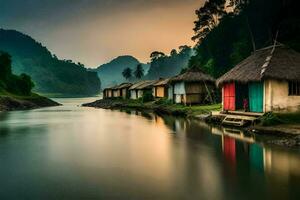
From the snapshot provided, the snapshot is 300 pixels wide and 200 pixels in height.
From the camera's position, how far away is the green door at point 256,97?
25.8 meters

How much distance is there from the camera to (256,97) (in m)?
26.4

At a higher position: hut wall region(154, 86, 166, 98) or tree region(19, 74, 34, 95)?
tree region(19, 74, 34, 95)

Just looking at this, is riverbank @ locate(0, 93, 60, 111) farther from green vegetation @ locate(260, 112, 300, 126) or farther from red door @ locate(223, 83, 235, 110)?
green vegetation @ locate(260, 112, 300, 126)

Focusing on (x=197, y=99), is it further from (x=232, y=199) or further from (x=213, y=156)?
(x=232, y=199)

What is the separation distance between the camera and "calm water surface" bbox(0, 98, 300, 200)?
1033 centimetres

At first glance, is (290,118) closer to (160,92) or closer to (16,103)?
(160,92)

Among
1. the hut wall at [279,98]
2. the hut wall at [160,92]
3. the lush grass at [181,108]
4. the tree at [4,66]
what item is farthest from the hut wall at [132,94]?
the hut wall at [279,98]

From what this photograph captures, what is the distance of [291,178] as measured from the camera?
11547 mm

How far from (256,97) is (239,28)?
50095mm

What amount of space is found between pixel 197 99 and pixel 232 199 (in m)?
39.1

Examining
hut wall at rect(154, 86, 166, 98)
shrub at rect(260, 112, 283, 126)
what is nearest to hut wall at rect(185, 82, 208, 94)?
hut wall at rect(154, 86, 166, 98)

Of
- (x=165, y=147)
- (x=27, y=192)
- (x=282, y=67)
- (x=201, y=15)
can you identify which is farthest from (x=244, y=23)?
(x=27, y=192)

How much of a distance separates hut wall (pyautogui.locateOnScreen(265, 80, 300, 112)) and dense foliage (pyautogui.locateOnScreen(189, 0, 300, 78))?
18081 millimetres

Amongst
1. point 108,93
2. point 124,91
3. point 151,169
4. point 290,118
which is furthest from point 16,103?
point 151,169
